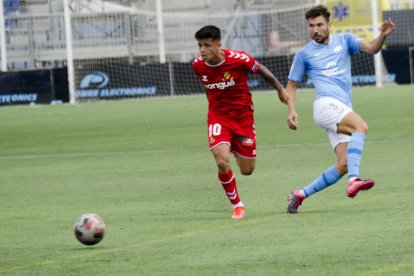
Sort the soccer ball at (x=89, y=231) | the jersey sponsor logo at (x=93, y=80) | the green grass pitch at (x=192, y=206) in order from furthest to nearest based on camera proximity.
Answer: the jersey sponsor logo at (x=93, y=80) → the soccer ball at (x=89, y=231) → the green grass pitch at (x=192, y=206)

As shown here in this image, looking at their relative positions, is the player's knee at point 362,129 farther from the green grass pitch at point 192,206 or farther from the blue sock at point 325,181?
the green grass pitch at point 192,206

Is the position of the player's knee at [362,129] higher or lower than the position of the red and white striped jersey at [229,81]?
lower

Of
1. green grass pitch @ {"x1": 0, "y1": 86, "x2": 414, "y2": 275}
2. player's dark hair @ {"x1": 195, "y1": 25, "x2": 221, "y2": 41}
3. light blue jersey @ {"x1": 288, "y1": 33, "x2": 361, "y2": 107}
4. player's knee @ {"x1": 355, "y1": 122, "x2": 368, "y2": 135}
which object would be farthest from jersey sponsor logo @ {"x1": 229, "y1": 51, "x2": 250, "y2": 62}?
green grass pitch @ {"x1": 0, "y1": 86, "x2": 414, "y2": 275}

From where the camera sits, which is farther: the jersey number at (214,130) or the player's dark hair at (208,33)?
the jersey number at (214,130)

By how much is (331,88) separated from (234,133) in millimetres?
1112

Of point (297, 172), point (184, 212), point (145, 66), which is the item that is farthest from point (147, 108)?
point (184, 212)

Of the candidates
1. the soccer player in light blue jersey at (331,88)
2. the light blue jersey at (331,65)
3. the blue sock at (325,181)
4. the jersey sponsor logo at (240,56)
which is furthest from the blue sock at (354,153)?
the jersey sponsor logo at (240,56)

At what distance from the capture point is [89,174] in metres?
18.3

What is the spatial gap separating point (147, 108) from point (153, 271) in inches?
1146

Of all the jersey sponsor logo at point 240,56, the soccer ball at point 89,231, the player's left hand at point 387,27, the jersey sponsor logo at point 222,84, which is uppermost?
the player's left hand at point 387,27

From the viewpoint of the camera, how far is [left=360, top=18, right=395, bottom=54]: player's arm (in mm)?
12203

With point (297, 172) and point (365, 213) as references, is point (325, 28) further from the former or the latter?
point (297, 172)

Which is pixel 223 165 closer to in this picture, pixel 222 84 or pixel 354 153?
pixel 222 84

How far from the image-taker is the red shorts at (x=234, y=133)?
1266cm
